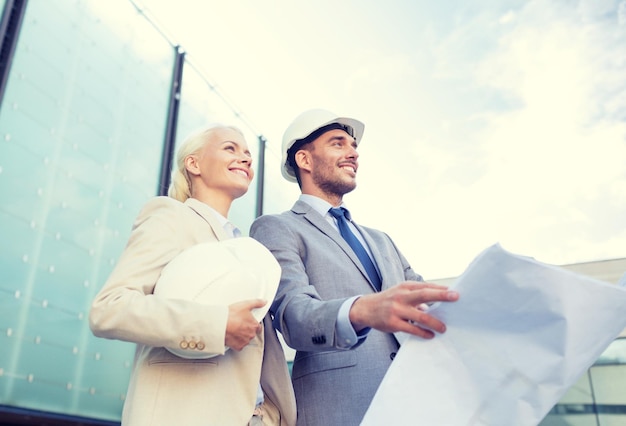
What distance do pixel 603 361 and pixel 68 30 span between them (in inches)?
164

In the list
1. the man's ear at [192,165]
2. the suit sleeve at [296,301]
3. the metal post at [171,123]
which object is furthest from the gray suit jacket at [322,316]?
the metal post at [171,123]

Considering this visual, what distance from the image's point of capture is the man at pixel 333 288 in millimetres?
1013

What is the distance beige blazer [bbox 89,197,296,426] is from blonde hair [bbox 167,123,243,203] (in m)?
0.34

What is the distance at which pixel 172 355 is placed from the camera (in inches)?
44.8

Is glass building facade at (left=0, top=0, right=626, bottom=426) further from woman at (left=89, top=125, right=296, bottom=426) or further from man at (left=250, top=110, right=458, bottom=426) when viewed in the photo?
woman at (left=89, top=125, right=296, bottom=426)

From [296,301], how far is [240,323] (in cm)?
22

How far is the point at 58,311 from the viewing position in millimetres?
3080

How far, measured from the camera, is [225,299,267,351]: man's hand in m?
1.05

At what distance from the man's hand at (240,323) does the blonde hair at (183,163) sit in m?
0.70

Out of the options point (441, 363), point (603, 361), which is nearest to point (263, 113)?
point (603, 361)

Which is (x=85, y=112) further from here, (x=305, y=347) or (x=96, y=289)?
(x=305, y=347)

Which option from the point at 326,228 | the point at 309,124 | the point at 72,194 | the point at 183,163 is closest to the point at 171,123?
the point at 72,194

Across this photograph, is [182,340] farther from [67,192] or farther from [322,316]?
[67,192]

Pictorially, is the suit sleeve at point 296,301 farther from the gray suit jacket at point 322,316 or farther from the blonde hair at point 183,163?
the blonde hair at point 183,163
